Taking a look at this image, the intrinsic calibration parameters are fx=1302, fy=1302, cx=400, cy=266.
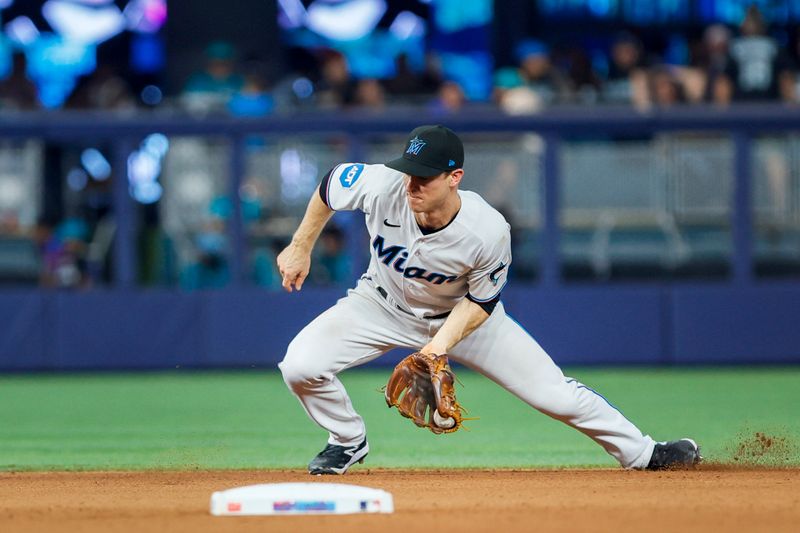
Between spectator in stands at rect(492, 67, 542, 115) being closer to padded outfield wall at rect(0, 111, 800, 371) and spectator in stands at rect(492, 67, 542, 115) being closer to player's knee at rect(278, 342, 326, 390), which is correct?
padded outfield wall at rect(0, 111, 800, 371)

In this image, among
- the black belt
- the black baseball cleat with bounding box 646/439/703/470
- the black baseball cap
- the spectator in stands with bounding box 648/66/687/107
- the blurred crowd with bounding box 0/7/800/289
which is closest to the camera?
the black baseball cap

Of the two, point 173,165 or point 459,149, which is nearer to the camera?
point 459,149

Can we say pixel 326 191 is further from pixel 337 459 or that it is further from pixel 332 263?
pixel 332 263

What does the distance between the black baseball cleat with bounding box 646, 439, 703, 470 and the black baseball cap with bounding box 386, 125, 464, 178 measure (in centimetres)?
184

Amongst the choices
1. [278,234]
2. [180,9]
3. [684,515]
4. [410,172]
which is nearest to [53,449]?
[410,172]

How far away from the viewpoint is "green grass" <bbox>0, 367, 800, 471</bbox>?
745 centimetres

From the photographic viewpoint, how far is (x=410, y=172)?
18.7ft

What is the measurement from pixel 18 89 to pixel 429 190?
9.58m

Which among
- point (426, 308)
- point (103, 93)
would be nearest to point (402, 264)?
point (426, 308)

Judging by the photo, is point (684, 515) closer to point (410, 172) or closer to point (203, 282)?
point (410, 172)

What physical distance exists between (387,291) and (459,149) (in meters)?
0.92

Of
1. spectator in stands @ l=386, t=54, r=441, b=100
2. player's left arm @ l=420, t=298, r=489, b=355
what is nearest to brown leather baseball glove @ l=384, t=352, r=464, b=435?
player's left arm @ l=420, t=298, r=489, b=355

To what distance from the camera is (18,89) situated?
14.2 meters

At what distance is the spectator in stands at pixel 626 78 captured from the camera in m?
13.2
